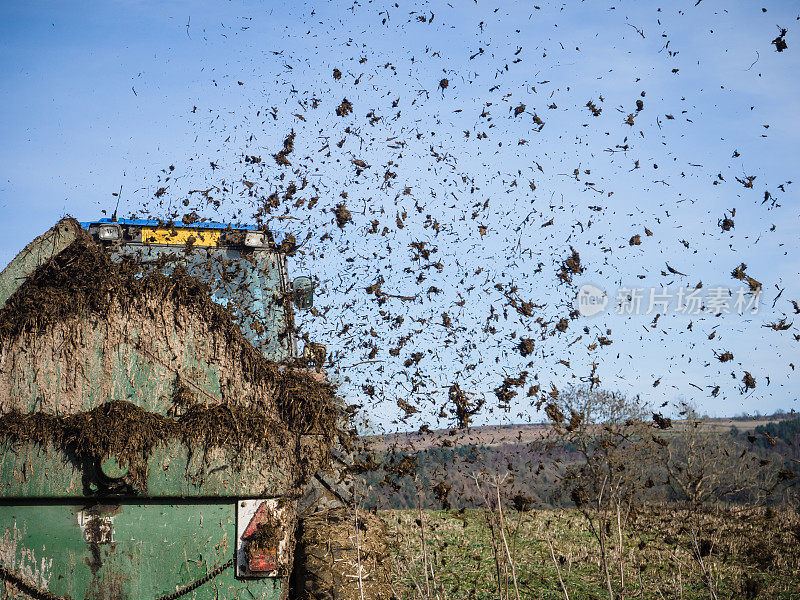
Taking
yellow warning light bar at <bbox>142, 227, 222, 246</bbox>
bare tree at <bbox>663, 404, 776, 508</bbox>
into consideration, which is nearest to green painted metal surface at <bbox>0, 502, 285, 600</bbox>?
yellow warning light bar at <bbox>142, 227, 222, 246</bbox>

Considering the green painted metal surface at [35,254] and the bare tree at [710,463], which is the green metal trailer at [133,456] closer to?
the green painted metal surface at [35,254]

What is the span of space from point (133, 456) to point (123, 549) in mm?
472

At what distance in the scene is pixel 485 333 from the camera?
6.46m

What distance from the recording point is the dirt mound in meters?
3.43

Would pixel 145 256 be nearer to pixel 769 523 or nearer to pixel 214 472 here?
pixel 214 472

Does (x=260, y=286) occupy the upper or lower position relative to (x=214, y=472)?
upper

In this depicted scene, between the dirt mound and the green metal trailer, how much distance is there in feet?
0.34

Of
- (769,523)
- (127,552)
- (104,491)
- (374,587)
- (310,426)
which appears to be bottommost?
(769,523)

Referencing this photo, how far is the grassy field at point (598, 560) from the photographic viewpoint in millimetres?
8445

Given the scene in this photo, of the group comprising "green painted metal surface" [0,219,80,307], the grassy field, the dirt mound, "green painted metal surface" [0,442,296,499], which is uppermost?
"green painted metal surface" [0,219,80,307]

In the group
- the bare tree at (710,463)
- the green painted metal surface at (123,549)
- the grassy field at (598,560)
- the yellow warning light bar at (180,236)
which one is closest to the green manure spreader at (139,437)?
the green painted metal surface at (123,549)

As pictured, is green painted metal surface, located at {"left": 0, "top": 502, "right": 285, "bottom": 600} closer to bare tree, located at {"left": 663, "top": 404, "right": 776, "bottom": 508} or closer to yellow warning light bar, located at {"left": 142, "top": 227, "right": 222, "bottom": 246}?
yellow warning light bar, located at {"left": 142, "top": 227, "right": 222, "bottom": 246}

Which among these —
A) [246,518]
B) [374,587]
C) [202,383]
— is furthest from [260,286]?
[374,587]

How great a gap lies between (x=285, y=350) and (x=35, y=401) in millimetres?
1933
